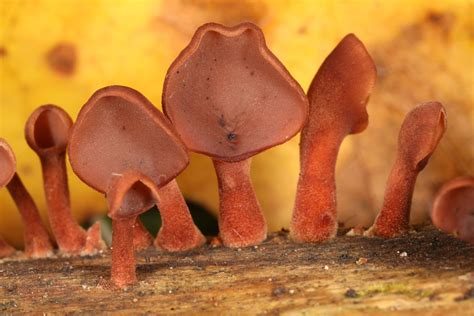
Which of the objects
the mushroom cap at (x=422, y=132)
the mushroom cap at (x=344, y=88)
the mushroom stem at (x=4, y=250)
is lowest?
the mushroom stem at (x=4, y=250)

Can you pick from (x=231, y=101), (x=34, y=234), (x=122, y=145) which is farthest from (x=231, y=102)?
(x=34, y=234)

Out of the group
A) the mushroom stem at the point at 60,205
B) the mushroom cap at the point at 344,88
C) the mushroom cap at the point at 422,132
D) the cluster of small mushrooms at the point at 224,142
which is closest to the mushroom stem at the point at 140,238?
the cluster of small mushrooms at the point at 224,142

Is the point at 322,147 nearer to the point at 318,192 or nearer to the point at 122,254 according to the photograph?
the point at 318,192

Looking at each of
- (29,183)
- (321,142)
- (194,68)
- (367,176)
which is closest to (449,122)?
(367,176)

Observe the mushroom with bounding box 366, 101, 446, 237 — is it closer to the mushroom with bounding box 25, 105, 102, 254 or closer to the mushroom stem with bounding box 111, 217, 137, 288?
the mushroom stem with bounding box 111, 217, 137, 288

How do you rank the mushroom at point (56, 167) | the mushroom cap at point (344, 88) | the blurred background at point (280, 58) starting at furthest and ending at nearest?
the blurred background at point (280, 58)
the mushroom at point (56, 167)
the mushroom cap at point (344, 88)

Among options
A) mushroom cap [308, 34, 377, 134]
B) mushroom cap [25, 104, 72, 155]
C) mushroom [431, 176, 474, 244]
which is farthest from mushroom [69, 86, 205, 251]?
mushroom [431, 176, 474, 244]

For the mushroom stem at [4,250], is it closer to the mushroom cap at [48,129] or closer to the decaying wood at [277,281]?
the decaying wood at [277,281]
